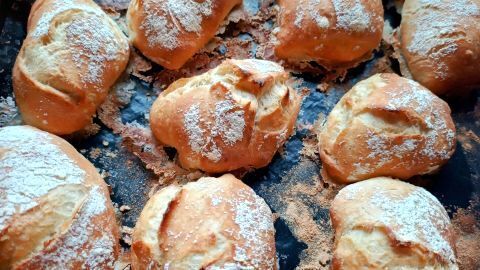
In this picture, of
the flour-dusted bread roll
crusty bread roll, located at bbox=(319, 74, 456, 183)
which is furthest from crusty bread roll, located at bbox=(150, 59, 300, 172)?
the flour-dusted bread roll

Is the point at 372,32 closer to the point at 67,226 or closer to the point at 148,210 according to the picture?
the point at 148,210

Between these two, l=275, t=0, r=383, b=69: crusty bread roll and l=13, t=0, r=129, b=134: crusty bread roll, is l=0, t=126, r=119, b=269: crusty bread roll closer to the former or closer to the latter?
l=13, t=0, r=129, b=134: crusty bread roll

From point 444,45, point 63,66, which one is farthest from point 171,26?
point 444,45

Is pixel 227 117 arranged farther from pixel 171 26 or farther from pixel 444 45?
pixel 444 45

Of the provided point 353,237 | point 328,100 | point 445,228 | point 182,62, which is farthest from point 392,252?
point 182,62

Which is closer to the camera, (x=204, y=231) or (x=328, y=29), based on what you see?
(x=204, y=231)

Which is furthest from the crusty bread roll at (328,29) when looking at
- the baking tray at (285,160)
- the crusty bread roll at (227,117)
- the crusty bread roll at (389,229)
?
the crusty bread roll at (389,229)

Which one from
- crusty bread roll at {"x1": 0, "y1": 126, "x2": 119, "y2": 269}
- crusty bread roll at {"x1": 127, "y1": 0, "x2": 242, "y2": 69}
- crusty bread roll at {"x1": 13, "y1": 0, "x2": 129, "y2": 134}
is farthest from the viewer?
crusty bread roll at {"x1": 127, "y1": 0, "x2": 242, "y2": 69}
